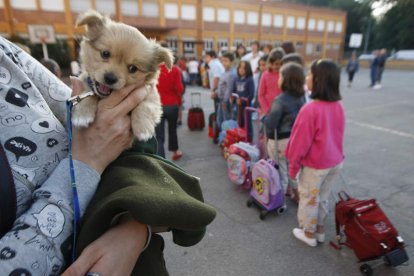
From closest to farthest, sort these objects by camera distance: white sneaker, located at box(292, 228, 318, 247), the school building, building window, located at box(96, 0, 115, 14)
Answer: white sneaker, located at box(292, 228, 318, 247), the school building, building window, located at box(96, 0, 115, 14)

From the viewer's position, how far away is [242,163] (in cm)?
414

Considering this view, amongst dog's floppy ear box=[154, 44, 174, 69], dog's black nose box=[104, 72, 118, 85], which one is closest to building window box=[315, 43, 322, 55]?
dog's floppy ear box=[154, 44, 174, 69]

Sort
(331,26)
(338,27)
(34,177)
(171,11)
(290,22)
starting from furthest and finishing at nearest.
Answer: (338,27) → (331,26) → (290,22) → (171,11) → (34,177)

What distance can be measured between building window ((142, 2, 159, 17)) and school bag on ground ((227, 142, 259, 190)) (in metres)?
28.5

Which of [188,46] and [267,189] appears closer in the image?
[267,189]

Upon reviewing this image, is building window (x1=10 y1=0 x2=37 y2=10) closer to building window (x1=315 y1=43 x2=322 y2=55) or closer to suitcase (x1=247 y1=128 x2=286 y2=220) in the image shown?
suitcase (x1=247 y1=128 x2=286 y2=220)

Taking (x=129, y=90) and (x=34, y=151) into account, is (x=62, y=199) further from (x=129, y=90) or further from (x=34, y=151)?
(x=129, y=90)

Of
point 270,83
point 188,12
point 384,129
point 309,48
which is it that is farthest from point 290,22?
point 270,83

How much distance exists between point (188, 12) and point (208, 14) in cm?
263

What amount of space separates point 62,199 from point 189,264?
2.29 m

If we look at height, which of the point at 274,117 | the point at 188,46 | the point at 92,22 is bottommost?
the point at 274,117

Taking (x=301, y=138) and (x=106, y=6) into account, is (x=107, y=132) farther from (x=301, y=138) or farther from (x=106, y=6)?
(x=106, y=6)

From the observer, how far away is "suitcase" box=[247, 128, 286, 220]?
3.52 m

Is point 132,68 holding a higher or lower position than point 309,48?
lower
